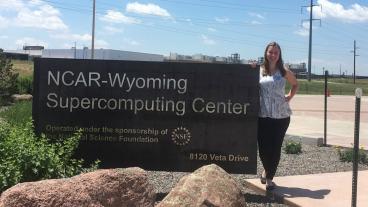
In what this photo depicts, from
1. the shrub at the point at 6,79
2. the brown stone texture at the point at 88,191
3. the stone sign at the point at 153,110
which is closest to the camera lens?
the brown stone texture at the point at 88,191

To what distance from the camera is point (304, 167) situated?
373 inches

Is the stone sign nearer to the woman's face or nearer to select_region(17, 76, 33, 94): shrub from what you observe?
the woman's face

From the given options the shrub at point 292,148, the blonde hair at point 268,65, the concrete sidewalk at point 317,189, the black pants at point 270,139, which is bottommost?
the concrete sidewalk at point 317,189

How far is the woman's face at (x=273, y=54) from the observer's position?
6934mm

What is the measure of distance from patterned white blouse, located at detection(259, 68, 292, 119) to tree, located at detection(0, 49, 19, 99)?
18.9 metres

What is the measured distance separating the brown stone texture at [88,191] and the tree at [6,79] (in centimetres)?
2020

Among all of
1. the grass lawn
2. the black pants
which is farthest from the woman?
the grass lawn

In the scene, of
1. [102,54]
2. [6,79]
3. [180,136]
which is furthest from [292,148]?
[102,54]

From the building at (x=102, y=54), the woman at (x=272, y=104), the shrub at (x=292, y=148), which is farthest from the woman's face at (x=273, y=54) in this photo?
the building at (x=102, y=54)

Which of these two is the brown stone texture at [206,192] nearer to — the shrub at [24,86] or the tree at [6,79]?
the tree at [6,79]

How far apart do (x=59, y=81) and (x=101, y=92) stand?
0.50 m

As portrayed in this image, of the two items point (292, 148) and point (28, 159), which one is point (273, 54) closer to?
point (28, 159)

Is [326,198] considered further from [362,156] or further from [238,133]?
[362,156]

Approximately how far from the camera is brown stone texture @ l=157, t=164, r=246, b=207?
491 cm
